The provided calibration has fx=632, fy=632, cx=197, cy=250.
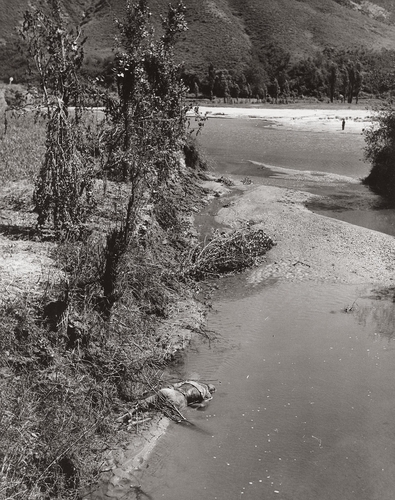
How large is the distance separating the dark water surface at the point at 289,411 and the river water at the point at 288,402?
2 centimetres

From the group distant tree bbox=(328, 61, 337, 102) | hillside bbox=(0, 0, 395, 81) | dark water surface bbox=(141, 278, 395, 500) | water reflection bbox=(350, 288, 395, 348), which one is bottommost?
dark water surface bbox=(141, 278, 395, 500)

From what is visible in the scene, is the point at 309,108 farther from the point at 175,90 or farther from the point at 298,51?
the point at 175,90

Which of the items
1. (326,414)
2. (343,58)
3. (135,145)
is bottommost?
(326,414)

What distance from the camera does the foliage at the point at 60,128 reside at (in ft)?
37.1

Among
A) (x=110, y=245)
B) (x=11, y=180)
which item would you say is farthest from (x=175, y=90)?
(x=110, y=245)

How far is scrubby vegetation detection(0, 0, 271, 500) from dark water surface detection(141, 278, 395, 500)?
879mm

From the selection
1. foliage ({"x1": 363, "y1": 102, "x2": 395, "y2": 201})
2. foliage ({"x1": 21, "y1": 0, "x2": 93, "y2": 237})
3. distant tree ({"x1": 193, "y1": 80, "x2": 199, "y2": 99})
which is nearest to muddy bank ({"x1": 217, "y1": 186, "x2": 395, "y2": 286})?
foliage ({"x1": 21, "y1": 0, "x2": 93, "y2": 237})

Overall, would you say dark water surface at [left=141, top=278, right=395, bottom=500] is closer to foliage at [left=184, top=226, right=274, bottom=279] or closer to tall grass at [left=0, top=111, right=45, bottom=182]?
foliage at [left=184, top=226, right=274, bottom=279]

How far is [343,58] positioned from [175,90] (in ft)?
316

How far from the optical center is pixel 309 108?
7800cm

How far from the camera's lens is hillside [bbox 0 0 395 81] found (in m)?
100

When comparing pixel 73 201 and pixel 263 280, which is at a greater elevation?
pixel 73 201

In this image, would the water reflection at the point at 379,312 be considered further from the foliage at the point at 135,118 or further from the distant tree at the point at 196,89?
the distant tree at the point at 196,89

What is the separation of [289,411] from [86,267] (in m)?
3.76
